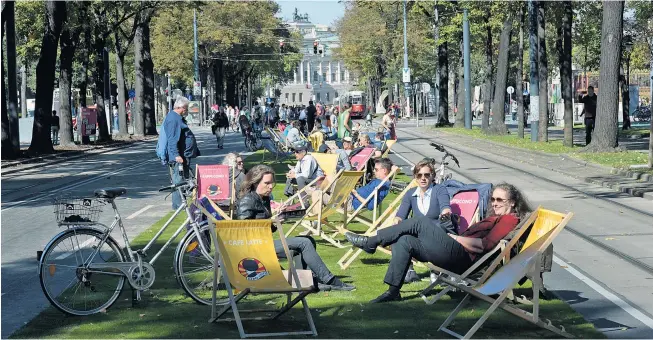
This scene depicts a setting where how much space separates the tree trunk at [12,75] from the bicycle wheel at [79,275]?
93.4 ft

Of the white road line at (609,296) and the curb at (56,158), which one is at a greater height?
the white road line at (609,296)

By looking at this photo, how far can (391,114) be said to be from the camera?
113 ft

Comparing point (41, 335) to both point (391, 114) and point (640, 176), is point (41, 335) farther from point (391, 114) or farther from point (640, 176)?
point (391, 114)

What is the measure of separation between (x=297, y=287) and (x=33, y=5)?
6258cm

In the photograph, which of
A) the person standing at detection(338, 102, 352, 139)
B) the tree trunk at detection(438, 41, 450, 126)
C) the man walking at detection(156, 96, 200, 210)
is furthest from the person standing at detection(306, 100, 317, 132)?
the man walking at detection(156, 96, 200, 210)

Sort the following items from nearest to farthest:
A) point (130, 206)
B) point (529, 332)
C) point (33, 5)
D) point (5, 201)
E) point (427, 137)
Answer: point (529, 332), point (130, 206), point (5, 201), point (427, 137), point (33, 5)

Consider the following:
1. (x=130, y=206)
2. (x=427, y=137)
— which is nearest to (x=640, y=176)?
(x=130, y=206)

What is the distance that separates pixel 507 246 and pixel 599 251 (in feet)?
15.0

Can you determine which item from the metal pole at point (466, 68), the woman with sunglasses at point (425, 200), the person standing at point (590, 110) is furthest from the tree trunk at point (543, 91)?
the woman with sunglasses at point (425, 200)

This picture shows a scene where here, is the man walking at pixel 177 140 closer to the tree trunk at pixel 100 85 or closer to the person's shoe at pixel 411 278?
the person's shoe at pixel 411 278

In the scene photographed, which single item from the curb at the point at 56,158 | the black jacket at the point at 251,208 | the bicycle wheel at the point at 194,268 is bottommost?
the curb at the point at 56,158

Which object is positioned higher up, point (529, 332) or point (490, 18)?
point (490, 18)

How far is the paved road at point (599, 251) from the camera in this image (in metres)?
9.12

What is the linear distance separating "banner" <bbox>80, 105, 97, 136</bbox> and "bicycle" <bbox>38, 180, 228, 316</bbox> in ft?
127
